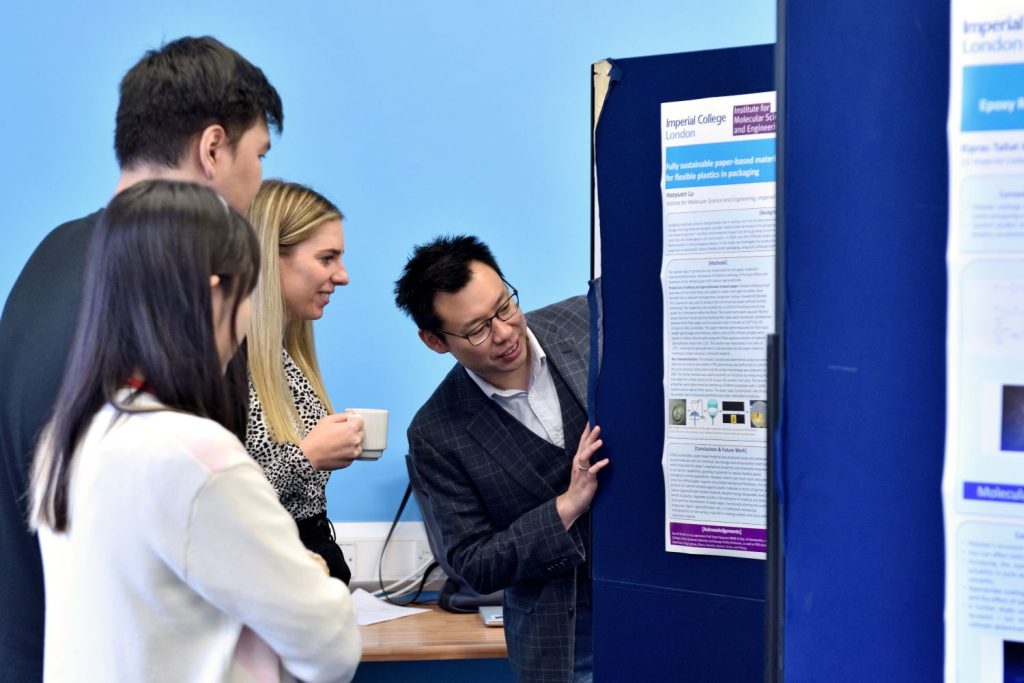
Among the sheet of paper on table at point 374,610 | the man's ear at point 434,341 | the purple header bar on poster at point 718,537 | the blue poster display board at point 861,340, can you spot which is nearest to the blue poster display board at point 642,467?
the purple header bar on poster at point 718,537

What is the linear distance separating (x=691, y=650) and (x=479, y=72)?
1801 mm

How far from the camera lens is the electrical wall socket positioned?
284cm

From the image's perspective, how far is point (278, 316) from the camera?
1939 mm

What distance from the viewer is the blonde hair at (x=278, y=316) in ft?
6.07

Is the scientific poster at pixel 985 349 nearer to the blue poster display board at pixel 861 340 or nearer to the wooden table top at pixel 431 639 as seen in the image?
the blue poster display board at pixel 861 340

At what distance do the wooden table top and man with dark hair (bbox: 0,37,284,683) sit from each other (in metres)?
1.20

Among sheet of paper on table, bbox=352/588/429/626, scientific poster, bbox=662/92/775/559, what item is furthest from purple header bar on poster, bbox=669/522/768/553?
sheet of paper on table, bbox=352/588/429/626

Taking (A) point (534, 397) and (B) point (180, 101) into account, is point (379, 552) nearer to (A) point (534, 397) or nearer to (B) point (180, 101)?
(A) point (534, 397)

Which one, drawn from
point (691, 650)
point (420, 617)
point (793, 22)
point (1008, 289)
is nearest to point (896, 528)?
point (1008, 289)

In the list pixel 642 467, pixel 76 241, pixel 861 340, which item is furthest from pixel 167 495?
pixel 642 467

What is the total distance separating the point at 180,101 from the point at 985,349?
973 millimetres

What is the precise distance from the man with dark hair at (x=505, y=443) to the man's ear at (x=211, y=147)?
0.92m

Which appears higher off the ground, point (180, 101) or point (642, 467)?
point (180, 101)

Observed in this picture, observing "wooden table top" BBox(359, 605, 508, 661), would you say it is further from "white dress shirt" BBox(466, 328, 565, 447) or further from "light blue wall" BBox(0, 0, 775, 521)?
"white dress shirt" BBox(466, 328, 565, 447)
